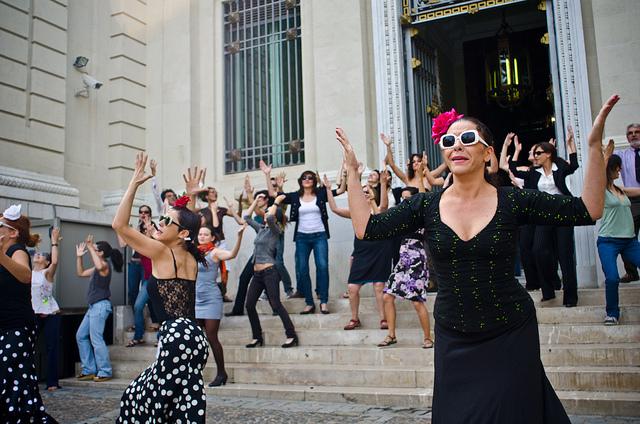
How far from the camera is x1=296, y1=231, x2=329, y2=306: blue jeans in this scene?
9.34m

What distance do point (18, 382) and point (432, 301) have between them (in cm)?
527

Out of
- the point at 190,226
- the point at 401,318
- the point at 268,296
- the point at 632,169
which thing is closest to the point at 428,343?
the point at 401,318

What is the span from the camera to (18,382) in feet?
17.2

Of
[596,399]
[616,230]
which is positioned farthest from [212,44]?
[596,399]

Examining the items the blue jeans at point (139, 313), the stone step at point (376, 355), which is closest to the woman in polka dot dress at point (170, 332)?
the stone step at point (376, 355)

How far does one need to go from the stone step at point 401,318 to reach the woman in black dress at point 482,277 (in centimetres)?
508

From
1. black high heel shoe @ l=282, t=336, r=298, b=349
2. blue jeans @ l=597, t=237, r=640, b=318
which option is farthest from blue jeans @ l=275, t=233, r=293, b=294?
blue jeans @ l=597, t=237, r=640, b=318

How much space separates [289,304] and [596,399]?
16.4 ft

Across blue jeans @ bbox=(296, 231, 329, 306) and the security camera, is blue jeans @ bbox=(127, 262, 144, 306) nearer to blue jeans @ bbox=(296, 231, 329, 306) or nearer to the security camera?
blue jeans @ bbox=(296, 231, 329, 306)

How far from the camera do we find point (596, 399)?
5965mm

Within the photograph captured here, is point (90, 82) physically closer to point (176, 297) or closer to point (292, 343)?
point (292, 343)

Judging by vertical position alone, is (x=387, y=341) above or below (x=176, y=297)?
below

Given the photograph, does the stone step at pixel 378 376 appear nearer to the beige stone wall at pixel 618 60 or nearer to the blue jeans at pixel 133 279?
the blue jeans at pixel 133 279

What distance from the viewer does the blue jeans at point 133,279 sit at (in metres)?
10.7
